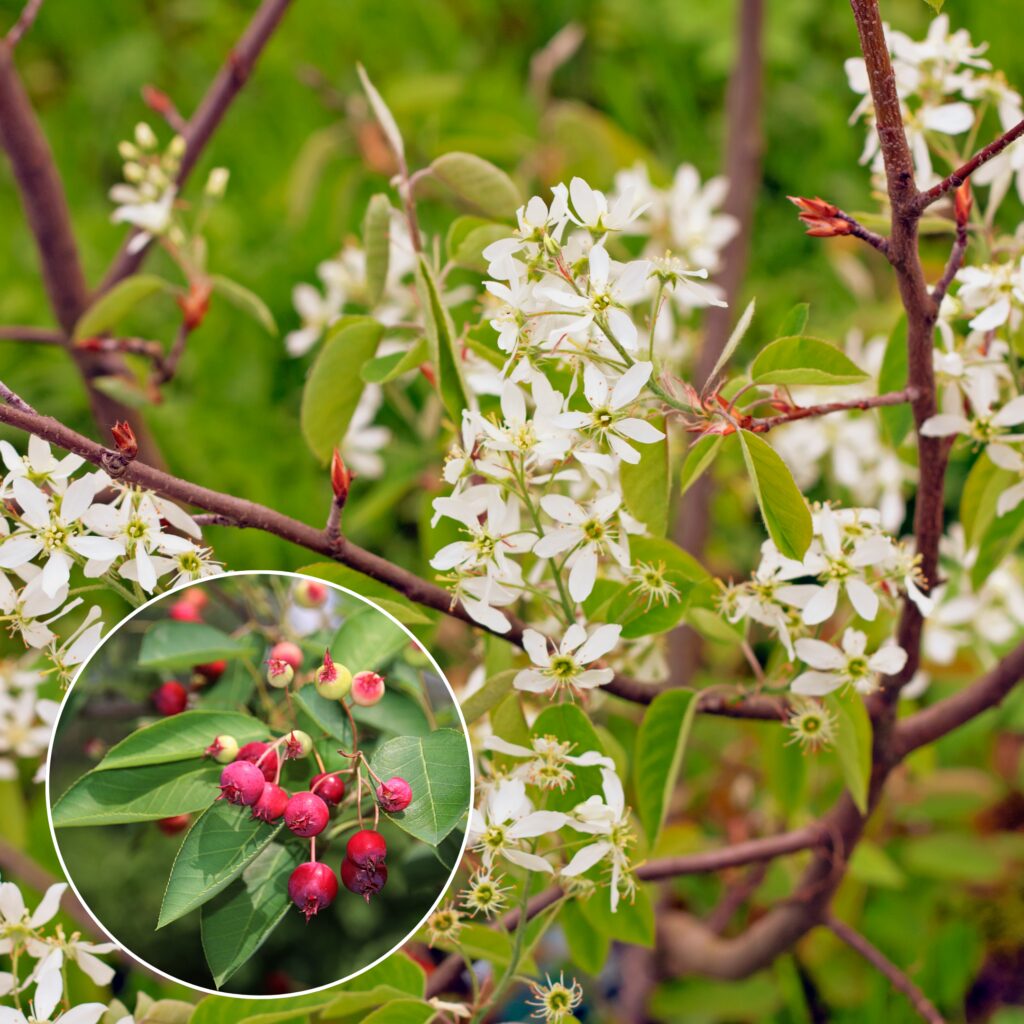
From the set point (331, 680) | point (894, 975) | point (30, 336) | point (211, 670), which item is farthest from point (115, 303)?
point (894, 975)

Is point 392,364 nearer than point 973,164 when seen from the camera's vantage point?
No

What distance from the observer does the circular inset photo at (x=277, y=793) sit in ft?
1.58

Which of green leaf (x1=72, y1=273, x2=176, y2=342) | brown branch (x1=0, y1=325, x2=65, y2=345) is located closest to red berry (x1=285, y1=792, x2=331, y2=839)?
green leaf (x1=72, y1=273, x2=176, y2=342)

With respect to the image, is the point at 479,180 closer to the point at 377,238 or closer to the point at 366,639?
the point at 377,238

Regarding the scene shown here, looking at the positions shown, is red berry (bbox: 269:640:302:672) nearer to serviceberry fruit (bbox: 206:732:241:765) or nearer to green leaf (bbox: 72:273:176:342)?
serviceberry fruit (bbox: 206:732:241:765)

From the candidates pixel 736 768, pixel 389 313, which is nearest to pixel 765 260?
pixel 736 768

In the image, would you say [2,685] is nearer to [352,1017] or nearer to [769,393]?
[352,1017]

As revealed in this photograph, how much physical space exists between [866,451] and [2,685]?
0.75 metres

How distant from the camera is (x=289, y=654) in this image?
537 mm

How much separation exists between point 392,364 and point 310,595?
0.44ft

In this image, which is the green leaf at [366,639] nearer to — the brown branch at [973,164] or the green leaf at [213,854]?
the green leaf at [213,854]

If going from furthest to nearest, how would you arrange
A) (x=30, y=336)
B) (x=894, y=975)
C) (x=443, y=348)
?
(x=30, y=336) → (x=894, y=975) → (x=443, y=348)

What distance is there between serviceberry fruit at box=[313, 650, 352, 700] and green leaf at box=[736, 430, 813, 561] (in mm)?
188

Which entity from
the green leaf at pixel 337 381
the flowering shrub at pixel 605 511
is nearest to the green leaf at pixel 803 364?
the flowering shrub at pixel 605 511
